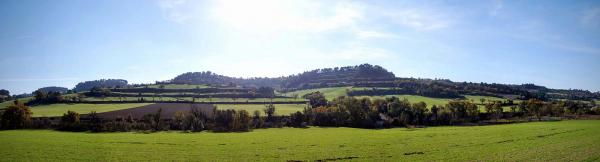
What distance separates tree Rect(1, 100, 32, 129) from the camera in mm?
101000

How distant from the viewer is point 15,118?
4028 inches

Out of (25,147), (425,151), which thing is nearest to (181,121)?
(25,147)

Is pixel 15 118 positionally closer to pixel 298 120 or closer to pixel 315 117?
pixel 298 120

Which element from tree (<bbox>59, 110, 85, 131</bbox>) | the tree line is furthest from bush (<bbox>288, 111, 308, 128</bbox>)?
tree (<bbox>59, 110, 85, 131</bbox>)

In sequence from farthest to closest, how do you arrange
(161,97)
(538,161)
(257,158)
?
(161,97), (257,158), (538,161)

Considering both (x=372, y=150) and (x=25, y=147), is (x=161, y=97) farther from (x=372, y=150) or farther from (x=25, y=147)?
(x=372, y=150)

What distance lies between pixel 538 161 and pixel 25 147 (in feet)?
219

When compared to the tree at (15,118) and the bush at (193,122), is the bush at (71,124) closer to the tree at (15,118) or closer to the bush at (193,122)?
the tree at (15,118)

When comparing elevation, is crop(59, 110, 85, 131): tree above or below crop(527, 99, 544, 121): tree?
below

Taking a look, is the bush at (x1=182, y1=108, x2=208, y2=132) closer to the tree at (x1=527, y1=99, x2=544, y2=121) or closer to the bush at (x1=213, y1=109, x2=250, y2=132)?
the bush at (x1=213, y1=109, x2=250, y2=132)

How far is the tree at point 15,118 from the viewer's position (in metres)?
101

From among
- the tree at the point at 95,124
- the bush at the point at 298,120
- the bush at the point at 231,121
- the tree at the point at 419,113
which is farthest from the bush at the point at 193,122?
the tree at the point at 419,113

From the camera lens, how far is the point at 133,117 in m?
117

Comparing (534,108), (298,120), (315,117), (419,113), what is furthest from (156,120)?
(534,108)
